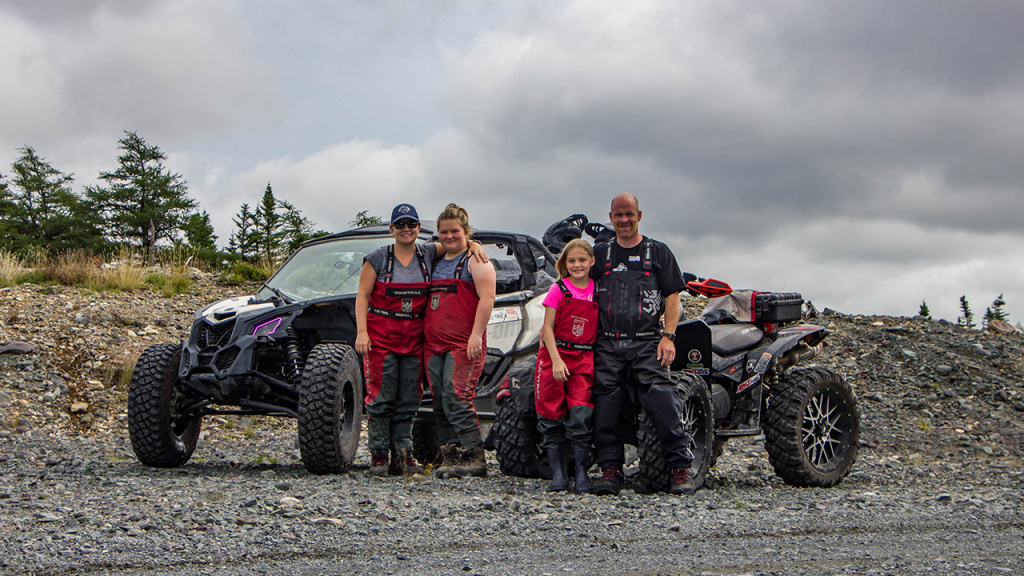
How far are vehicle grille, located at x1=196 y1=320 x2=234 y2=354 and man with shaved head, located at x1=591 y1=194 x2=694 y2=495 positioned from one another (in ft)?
9.74

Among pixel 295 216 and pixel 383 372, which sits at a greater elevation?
pixel 295 216

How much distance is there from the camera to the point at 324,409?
6223mm

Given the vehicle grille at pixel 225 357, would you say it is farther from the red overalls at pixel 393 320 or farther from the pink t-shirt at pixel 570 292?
the pink t-shirt at pixel 570 292

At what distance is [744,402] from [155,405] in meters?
4.60

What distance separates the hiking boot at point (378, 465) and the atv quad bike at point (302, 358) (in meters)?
0.21

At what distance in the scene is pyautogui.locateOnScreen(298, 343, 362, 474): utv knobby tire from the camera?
20.4ft

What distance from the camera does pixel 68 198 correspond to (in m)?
38.9

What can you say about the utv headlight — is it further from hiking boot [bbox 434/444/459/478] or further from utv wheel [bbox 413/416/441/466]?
utv wheel [bbox 413/416/441/466]

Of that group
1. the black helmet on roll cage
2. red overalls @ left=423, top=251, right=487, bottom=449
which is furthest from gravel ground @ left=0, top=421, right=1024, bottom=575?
the black helmet on roll cage

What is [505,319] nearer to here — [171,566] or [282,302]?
[282,302]

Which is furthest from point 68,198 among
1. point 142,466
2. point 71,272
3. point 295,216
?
point 142,466

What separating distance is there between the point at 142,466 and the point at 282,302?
6.16 feet

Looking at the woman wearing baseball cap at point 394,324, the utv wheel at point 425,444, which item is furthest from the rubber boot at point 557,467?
the utv wheel at point 425,444

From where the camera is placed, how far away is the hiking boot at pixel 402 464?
6477 millimetres
